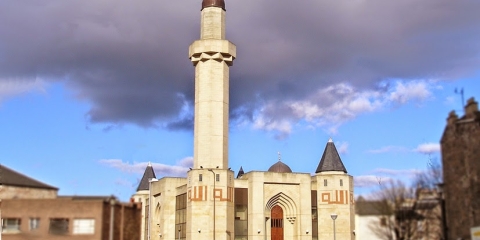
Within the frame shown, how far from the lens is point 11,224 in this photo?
138 feet

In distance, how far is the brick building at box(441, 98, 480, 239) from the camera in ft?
129

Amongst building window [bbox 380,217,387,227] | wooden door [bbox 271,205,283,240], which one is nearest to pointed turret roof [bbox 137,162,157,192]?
wooden door [bbox 271,205,283,240]

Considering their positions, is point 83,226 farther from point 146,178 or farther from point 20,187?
point 146,178

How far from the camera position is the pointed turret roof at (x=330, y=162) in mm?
83000

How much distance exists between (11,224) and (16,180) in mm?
3256

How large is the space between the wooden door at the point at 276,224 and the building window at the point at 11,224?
41.5 m

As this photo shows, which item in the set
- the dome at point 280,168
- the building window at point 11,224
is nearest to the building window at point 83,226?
the building window at point 11,224

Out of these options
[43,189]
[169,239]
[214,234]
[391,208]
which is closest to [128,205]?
[43,189]

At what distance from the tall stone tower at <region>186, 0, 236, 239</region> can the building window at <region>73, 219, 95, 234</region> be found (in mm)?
31945

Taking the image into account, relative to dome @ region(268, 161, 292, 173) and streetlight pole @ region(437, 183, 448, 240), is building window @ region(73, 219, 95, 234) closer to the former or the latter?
streetlight pole @ region(437, 183, 448, 240)

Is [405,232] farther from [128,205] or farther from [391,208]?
[128,205]

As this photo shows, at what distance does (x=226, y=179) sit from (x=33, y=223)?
3443 centimetres

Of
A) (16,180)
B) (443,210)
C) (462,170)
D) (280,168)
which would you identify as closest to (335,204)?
(280,168)

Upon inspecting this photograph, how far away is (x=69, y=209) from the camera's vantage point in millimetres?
42156
